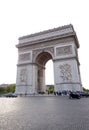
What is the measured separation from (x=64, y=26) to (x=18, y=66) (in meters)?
14.1

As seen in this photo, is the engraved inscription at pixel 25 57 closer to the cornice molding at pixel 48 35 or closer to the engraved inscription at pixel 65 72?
the cornice molding at pixel 48 35

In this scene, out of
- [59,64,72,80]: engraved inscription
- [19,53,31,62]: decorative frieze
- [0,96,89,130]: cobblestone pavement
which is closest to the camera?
[0,96,89,130]: cobblestone pavement

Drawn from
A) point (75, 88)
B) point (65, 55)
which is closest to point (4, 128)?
point (75, 88)

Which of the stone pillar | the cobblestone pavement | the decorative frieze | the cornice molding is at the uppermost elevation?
the cornice molding

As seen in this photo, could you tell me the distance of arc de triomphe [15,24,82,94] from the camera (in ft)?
82.6

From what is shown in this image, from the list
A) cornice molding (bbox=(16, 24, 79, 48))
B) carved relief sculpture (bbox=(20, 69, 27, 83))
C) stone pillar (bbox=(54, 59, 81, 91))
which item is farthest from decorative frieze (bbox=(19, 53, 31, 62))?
stone pillar (bbox=(54, 59, 81, 91))

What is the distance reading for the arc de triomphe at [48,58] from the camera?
25188 millimetres

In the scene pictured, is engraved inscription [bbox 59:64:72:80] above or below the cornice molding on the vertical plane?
below

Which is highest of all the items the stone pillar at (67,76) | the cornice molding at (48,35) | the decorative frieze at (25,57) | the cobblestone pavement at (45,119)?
the cornice molding at (48,35)

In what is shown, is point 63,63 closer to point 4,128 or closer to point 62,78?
point 62,78

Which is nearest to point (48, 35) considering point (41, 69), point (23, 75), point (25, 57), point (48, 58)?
point (48, 58)

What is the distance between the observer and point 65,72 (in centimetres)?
2544

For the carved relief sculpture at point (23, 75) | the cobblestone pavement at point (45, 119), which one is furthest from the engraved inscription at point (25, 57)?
the cobblestone pavement at point (45, 119)

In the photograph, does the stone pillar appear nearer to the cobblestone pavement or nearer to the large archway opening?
the large archway opening
